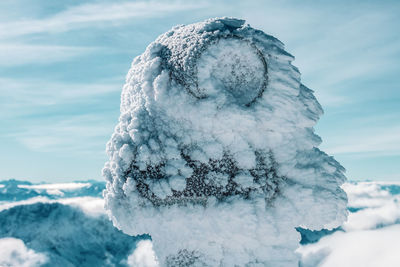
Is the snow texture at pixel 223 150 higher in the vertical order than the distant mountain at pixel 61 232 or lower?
higher

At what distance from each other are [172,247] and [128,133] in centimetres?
103

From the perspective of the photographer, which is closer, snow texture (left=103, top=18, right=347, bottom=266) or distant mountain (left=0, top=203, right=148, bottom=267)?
snow texture (left=103, top=18, right=347, bottom=266)

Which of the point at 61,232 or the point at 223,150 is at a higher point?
the point at 223,150

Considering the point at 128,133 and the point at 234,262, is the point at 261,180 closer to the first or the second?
the point at 234,262

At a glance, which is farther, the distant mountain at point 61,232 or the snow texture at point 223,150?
the distant mountain at point 61,232

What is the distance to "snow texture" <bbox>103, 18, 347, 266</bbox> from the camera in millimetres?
3072

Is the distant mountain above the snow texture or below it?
below

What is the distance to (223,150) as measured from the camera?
3156mm

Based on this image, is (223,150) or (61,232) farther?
(61,232)

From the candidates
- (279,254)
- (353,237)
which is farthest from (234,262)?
(353,237)

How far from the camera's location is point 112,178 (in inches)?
132

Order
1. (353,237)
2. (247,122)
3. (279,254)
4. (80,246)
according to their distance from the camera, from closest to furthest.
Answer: (247,122)
(279,254)
(80,246)
(353,237)

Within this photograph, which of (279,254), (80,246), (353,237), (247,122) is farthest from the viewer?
(353,237)

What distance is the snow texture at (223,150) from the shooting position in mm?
3072
